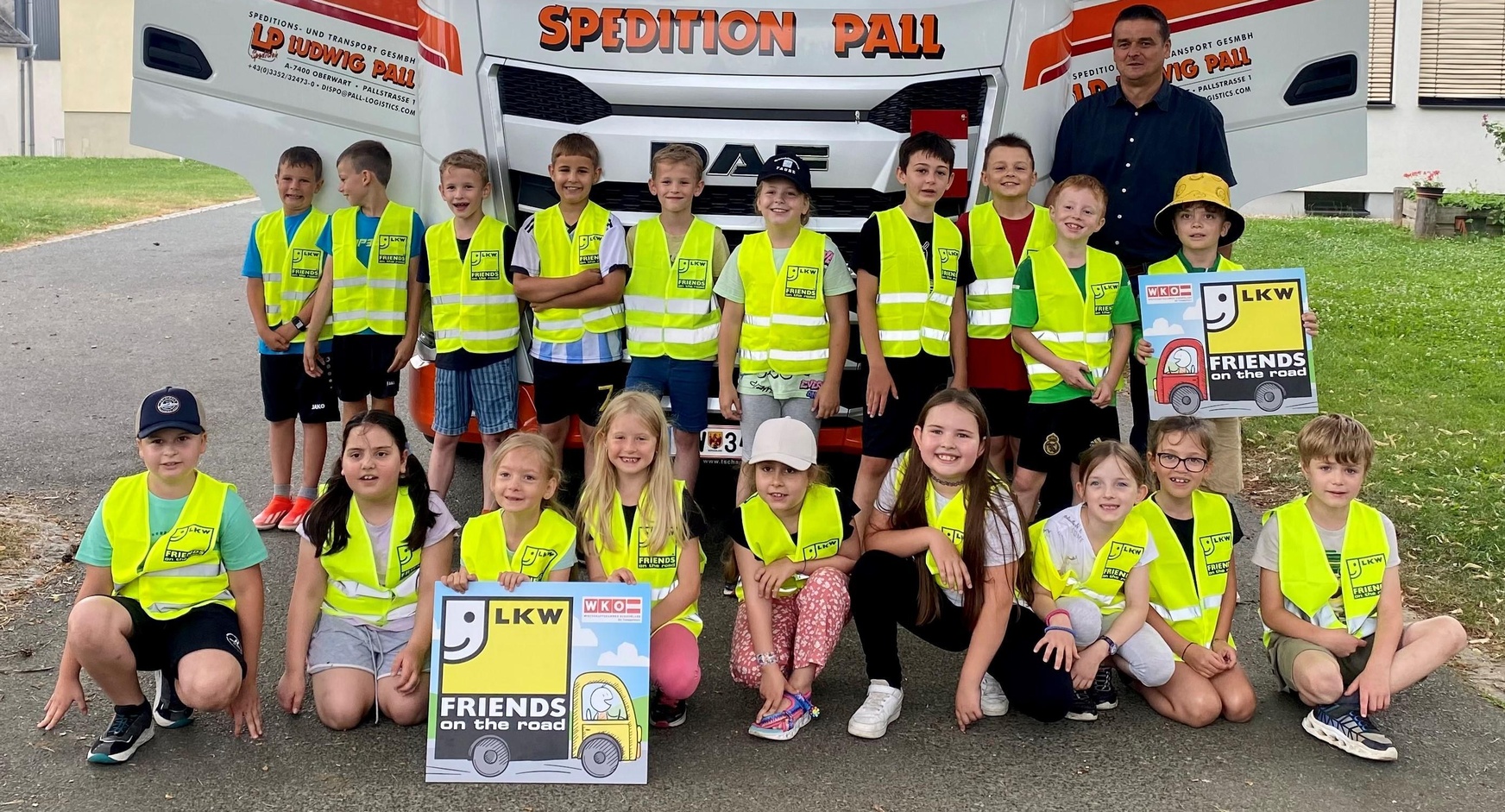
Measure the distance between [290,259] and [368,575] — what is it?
79.0 inches

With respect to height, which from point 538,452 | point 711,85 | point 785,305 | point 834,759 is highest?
point 711,85

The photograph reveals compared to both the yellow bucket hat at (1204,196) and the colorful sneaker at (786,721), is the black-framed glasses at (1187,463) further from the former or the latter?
the colorful sneaker at (786,721)

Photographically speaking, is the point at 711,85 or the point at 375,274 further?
the point at 375,274

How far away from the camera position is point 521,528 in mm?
4223

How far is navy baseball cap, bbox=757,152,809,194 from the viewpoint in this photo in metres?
4.89

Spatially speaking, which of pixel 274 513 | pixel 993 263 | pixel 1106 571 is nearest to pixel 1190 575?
pixel 1106 571

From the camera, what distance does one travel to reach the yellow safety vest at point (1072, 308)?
4.91 metres

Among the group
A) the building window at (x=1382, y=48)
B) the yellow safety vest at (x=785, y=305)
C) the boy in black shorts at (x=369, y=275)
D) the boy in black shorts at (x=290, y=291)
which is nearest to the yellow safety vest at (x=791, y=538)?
the yellow safety vest at (x=785, y=305)

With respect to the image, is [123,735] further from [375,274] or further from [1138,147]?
[1138,147]

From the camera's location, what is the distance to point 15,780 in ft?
12.0

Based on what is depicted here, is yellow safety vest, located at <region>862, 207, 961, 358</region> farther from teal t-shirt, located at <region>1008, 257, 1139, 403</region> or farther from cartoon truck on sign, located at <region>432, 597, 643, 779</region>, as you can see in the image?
cartoon truck on sign, located at <region>432, 597, 643, 779</region>

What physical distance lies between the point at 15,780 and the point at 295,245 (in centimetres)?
259

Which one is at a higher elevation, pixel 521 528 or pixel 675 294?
pixel 675 294

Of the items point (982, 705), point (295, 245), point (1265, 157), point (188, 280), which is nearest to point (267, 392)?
point (295, 245)
